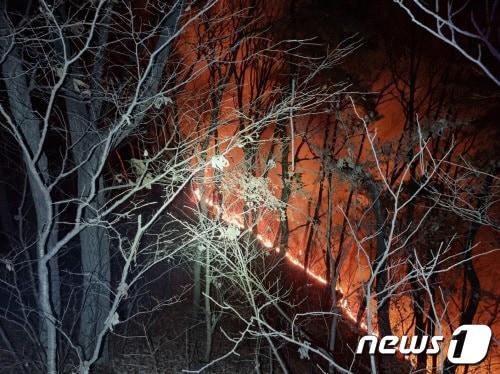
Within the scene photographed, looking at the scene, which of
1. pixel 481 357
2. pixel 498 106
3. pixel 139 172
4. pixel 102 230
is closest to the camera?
pixel 481 357

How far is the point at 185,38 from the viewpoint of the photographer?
876cm

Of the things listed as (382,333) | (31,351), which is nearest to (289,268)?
(382,333)

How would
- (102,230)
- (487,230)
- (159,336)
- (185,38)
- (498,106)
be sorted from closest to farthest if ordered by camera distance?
(102,230) < (185,38) < (498,106) < (159,336) < (487,230)

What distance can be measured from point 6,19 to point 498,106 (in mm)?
10617

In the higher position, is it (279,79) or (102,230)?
(279,79)

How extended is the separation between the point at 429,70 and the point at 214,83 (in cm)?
666

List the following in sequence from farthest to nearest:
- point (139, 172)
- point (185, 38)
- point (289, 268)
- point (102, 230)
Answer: point (289, 268)
point (185, 38)
point (102, 230)
point (139, 172)

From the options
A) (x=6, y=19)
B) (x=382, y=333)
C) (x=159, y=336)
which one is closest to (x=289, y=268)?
(x=159, y=336)

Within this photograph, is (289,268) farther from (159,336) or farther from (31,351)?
(31,351)

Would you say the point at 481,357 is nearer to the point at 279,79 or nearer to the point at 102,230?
the point at 102,230

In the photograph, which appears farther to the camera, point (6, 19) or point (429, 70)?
point (429, 70)

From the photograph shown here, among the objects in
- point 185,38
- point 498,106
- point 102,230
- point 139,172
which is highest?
point 185,38

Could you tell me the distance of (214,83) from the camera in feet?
33.3

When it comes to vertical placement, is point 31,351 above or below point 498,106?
below
